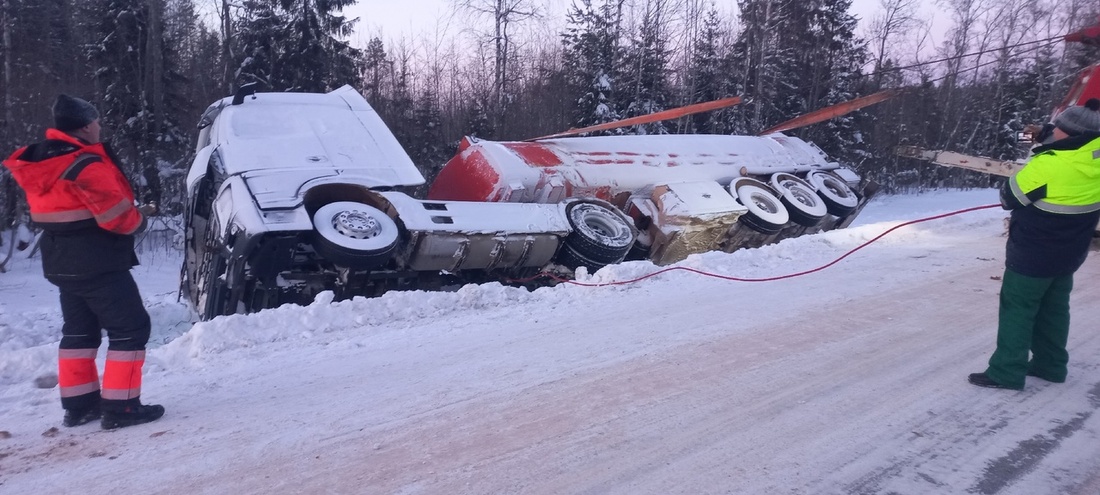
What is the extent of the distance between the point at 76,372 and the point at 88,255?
0.59m

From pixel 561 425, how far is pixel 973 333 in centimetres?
328

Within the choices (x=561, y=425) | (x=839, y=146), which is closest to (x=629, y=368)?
(x=561, y=425)

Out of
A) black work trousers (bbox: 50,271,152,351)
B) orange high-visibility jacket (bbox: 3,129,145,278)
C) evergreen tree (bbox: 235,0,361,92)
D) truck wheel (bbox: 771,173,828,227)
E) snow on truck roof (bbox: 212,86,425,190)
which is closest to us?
orange high-visibility jacket (bbox: 3,129,145,278)

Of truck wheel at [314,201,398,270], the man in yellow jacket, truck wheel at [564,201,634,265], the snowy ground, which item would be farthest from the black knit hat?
truck wheel at [564,201,634,265]

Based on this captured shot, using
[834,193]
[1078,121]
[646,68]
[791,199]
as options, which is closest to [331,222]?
[1078,121]

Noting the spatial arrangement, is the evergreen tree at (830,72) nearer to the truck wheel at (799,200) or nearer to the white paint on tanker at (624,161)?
the white paint on tanker at (624,161)

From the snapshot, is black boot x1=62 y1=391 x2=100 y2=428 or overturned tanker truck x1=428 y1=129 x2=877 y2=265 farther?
overturned tanker truck x1=428 y1=129 x2=877 y2=265

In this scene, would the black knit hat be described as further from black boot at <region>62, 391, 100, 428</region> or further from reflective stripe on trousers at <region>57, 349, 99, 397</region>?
black boot at <region>62, 391, 100, 428</region>

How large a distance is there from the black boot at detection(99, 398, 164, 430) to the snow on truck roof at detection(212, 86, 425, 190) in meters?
3.28

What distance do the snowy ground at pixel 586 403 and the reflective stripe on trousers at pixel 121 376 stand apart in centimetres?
19

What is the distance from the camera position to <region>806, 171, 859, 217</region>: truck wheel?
1086 centimetres

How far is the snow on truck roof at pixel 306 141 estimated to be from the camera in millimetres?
6684

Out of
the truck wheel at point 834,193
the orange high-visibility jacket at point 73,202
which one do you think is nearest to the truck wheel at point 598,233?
the truck wheel at point 834,193

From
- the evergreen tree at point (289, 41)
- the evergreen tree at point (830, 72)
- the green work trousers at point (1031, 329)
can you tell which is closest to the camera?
the green work trousers at point (1031, 329)
